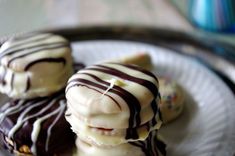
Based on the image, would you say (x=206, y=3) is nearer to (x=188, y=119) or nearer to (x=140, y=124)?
(x=188, y=119)

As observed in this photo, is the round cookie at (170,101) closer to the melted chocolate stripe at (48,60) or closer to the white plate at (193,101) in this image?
the white plate at (193,101)

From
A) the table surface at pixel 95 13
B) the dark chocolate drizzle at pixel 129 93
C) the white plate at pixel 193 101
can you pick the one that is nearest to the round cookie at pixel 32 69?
the dark chocolate drizzle at pixel 129 93

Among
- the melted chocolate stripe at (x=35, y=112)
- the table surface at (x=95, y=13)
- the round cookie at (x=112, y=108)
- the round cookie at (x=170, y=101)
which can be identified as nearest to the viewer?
the round cookie at (x=112, y=108)

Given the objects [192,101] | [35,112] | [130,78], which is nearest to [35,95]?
[35,112]

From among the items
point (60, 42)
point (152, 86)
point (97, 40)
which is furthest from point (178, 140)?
point (97, 40)

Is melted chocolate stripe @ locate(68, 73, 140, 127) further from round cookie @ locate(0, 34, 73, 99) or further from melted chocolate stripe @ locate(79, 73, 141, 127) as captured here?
round cookie @ locate(0, 34, 73, 99)

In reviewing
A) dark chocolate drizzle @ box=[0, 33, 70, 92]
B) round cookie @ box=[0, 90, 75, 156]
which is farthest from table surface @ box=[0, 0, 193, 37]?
round cookie @ box=[0, 90, 75, 156]

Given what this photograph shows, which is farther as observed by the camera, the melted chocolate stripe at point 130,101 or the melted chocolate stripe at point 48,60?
the melted chocolate stripe at point 48,60
